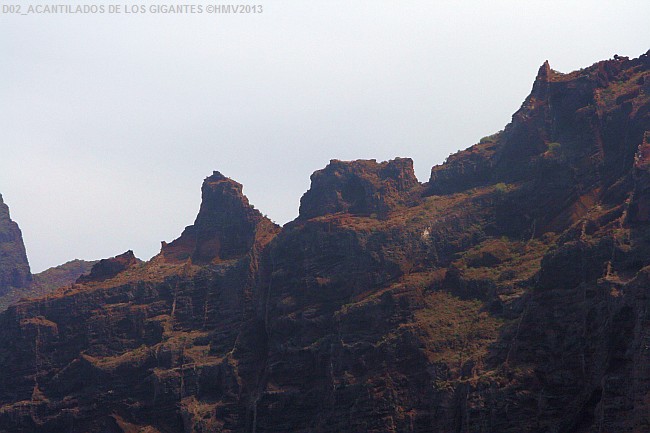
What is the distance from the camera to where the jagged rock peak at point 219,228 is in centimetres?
10681

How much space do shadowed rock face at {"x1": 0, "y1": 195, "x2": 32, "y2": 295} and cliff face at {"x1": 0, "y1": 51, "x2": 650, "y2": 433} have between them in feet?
203

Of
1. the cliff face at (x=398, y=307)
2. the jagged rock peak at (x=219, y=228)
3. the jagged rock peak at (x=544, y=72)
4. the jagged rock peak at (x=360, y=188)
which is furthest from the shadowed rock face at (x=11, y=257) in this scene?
the jagged rock peak at (x=544, y=72)

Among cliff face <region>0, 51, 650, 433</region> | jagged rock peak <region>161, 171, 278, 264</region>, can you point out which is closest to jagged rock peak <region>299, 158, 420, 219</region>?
cliff face <region>0, 51, 650, 433</region>

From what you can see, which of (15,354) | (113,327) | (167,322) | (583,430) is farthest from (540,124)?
(15,354)

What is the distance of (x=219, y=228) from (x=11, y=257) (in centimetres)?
7674

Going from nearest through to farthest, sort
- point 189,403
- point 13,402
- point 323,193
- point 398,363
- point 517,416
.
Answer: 1. point 517,416
2. point 398,363
3. point 189,403
4. point 13,402
5. point 323,193

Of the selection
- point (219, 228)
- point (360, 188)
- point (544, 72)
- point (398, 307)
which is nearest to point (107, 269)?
point (219, 228)

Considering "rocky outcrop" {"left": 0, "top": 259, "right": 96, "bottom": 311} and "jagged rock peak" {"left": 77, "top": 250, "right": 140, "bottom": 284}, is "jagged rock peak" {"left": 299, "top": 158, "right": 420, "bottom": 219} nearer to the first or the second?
"jagged rock peak" {"left": 77, "top": 250, "right": 140, "bottom": 284}

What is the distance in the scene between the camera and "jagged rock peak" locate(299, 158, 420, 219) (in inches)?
3947

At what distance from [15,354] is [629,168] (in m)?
73.7

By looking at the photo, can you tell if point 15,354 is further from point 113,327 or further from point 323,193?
point 323,193

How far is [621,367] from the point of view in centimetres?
6269

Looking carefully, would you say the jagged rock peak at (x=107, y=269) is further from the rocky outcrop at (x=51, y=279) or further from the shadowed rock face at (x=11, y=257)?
the shadowed rock face at (x=11, y=257)

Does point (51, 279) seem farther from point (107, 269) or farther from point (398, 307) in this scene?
point (398, 307)
